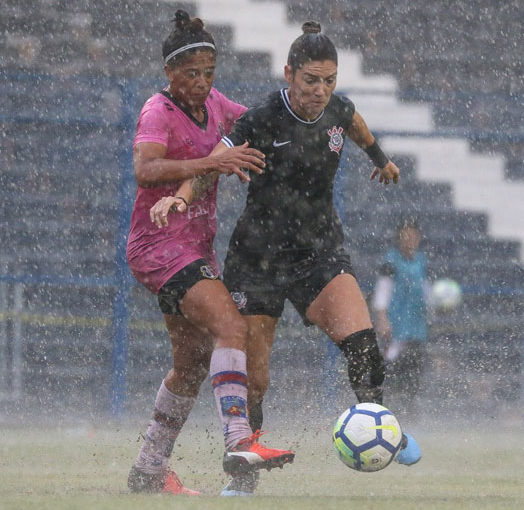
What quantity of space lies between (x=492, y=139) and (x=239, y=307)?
7.32 m

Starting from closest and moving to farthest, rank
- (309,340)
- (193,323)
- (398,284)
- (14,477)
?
(193,323), (14,477), (398,284), (309,340)

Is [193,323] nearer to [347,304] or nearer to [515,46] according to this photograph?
[347,304]

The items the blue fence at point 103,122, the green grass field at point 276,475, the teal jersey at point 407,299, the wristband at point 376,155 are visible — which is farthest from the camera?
the blue fence at point 103,122

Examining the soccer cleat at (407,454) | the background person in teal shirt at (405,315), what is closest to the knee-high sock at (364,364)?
the soccer cleat at (407,454)

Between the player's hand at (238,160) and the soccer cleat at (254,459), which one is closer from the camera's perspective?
the soccer cleat at (254,459)

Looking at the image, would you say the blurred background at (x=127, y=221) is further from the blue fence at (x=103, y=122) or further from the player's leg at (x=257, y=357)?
the player's leg at (x=257, y=357)

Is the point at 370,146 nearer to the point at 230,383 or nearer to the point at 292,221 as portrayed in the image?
the point at 292,221

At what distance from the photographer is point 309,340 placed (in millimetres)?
12281

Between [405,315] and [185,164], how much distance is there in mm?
6069

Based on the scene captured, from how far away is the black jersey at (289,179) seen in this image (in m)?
6.01


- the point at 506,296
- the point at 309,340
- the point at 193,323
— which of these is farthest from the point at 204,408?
the point at 193,323

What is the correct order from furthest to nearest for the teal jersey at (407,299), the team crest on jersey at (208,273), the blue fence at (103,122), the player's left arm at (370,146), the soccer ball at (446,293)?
the soccer ball at (446,293) → the blue fence at (103,122) → the teal jersey at (407,299) → the player's left arm at (370,146) → the team crest on jersey at (208,273)

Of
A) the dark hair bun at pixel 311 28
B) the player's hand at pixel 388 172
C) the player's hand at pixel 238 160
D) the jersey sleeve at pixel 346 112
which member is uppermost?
the dark hair bun at pixel 311 28

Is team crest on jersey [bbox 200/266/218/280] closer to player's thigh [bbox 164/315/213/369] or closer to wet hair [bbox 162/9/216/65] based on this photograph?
player's thigh [bbox 164/315/213/369]
